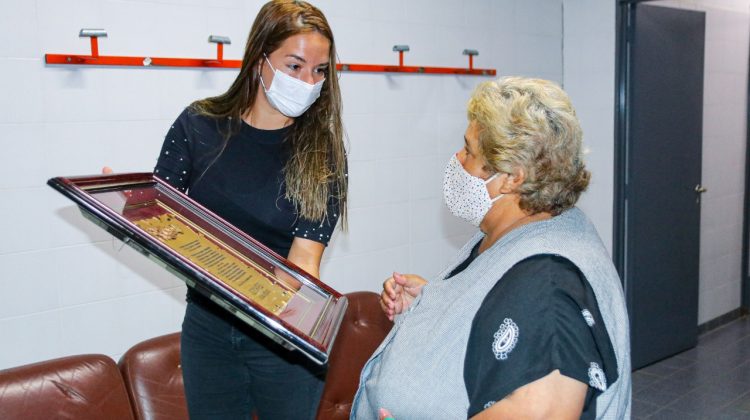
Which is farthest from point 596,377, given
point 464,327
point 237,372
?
point 237,372

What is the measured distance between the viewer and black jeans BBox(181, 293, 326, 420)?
1.59 metres

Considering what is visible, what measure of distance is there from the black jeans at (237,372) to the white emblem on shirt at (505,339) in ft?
1.77

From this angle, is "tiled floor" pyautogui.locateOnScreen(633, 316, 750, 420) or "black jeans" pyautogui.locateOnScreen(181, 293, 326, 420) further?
"tiled floor" pyautogui.locateOnScreen(633, 316, 750, 420)

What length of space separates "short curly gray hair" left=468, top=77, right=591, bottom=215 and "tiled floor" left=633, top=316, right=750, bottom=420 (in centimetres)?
263

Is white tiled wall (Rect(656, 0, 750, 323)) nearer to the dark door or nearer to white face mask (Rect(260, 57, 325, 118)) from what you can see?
the dark door

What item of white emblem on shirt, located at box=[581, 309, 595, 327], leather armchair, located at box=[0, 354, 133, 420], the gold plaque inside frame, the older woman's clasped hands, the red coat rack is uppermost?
the red coat rack

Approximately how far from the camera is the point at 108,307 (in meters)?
2.52

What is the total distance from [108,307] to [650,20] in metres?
3.42

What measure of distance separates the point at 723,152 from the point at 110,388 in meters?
4.26

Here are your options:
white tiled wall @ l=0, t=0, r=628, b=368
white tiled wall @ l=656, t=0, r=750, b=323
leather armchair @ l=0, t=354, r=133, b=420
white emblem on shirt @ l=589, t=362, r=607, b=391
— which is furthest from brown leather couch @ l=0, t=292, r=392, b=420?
white tiled wall @ l=656, t=0, r=750, b=323

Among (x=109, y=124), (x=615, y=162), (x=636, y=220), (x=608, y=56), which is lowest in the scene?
(x=636, y=220)

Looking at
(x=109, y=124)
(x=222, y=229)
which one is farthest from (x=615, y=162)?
(x=222, y=229)

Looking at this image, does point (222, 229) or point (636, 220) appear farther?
point (636, 220)

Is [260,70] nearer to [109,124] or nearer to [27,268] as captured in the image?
[109,124]
